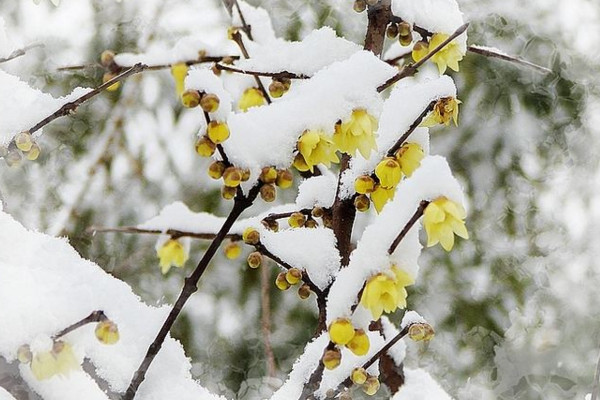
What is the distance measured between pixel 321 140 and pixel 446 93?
0.45 ft

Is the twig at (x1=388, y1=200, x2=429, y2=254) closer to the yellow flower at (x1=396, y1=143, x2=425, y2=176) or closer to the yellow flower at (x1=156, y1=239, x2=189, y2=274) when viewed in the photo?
the yellow flower at (x1=396, y1=143, x2=425, y2=176)

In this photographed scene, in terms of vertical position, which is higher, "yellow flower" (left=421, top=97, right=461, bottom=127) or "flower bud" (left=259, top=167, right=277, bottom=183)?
"yellow flower" (left=421, top=97, right=461, bottom=127)

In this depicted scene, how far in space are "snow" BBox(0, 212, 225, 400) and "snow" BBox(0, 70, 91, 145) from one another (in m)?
0.10

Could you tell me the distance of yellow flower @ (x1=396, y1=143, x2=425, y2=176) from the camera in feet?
2.56

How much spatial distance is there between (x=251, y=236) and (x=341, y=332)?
0.25 meters

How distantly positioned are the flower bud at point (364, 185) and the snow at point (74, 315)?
26 cm

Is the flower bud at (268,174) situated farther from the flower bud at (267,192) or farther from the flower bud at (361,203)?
the flower bud at (361,203)

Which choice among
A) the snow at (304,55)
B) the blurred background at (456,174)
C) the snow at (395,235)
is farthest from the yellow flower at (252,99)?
the blurred background at (456,174)

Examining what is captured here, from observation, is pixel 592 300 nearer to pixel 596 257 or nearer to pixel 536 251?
pixel 596 257

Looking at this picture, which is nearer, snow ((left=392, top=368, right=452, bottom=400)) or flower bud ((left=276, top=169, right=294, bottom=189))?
flower bud ((left=276, top=169, right=294, bottom=189))

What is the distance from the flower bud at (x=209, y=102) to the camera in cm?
69

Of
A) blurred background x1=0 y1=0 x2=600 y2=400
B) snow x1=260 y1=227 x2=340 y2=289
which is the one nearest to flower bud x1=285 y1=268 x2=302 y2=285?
snow x1=260 y1=227 x2=340 y2=289

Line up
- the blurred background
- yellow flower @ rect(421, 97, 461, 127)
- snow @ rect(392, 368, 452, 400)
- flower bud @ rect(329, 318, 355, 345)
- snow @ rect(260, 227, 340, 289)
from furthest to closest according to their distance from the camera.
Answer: the blurred background
snow @ rect(392, 368, 452, 400)
snow @ rect(260, 227, 340, 289)
yellow flower @ rect(421, 97, 461, 127)
flower bud @ rect(329, 318, 355, 345)

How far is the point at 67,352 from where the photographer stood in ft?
2.07
